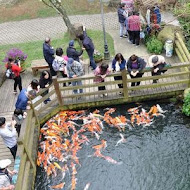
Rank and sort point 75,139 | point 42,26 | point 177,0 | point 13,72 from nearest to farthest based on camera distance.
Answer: point 75,139, point 13,72, point 177,0, point 42,26

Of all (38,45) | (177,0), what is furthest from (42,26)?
(177,0)

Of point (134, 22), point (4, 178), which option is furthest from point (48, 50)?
point (4, 178)

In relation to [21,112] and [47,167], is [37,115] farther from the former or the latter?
[47,167]

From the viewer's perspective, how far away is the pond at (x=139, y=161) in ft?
28.1

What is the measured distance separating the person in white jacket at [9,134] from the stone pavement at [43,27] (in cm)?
870

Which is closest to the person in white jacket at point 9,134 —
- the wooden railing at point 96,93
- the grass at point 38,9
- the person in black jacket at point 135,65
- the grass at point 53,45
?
the wooden railing at point 96,93

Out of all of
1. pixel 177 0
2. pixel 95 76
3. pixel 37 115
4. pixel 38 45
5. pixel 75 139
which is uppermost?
pixel 177 0

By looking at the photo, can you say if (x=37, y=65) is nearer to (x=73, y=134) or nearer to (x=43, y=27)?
(x=73, y=134)

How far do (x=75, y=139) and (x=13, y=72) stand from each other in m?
3.18

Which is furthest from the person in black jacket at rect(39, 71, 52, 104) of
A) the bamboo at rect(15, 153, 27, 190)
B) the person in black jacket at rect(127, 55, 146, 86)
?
the bamboo at rect(15, 153, 27, 190)

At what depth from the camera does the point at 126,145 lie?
9602mm

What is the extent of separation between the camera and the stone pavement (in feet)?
54.5

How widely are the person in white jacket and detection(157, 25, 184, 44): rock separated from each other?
7.20 m

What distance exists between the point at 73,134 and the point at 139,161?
2.31 meters
